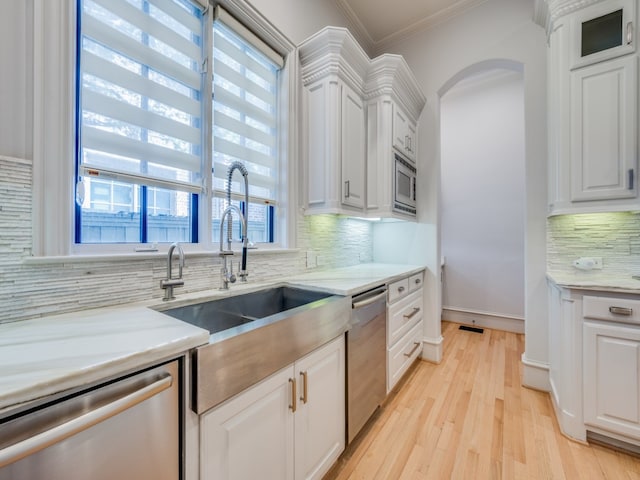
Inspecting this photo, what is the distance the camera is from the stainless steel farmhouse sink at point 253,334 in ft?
2.56

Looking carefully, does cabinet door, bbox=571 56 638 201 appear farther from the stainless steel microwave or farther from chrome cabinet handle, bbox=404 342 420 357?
chrome cabinet handle, bbox=404 342 420 357

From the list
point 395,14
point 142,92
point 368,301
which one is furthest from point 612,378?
point 395,14

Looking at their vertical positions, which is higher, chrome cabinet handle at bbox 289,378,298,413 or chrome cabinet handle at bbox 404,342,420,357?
chrome cabinet handle at bbox 289,378,298,413

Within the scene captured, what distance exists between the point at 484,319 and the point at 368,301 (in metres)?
2.93

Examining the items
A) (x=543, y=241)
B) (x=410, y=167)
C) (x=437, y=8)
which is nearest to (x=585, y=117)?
(x=543, y=241)

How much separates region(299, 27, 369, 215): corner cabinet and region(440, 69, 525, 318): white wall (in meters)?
2.16

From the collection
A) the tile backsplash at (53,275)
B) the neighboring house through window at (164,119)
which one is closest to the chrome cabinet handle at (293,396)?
the tile backsplash at (53,275)

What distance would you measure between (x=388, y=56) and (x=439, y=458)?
109 inches

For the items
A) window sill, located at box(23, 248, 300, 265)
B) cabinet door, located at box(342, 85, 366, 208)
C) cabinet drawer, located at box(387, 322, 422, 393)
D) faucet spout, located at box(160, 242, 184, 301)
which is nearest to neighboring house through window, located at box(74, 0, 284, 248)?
window sill, located at box(23, 248, 300, 265)

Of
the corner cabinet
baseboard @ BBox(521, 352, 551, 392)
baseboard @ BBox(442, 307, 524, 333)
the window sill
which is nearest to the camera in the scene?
the window sill

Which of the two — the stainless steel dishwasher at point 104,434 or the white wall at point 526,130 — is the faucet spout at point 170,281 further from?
the white wall at point 526,130

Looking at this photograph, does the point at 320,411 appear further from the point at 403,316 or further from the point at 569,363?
the point at 569,363

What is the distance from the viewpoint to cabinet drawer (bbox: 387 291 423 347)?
1938 mm

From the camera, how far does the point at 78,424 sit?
0.53 m
